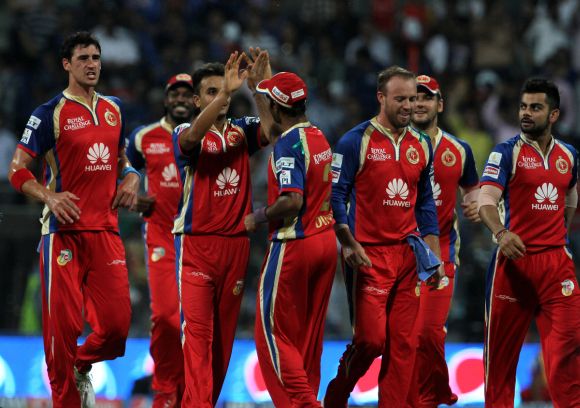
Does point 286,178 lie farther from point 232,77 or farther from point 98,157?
point 98,157

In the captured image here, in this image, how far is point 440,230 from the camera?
11578mm

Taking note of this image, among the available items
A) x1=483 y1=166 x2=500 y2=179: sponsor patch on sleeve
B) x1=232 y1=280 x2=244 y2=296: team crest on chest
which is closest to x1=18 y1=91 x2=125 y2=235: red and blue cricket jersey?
x1=232 y1=280 x2=244 y2=296: team crest on chest

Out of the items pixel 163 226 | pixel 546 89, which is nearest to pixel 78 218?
pixel 163 226

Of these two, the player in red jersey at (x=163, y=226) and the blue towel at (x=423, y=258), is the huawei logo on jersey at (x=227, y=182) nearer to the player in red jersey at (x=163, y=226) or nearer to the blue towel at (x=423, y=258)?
the blue towel at (x=423, y=258)

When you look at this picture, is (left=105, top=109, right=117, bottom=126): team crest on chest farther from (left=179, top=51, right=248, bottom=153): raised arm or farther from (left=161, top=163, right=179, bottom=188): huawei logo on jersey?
(left=161, top=163, right=179, bottom=188): huawei logo on jersey

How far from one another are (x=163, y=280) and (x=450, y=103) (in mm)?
8540

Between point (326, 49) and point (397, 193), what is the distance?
9745 mm

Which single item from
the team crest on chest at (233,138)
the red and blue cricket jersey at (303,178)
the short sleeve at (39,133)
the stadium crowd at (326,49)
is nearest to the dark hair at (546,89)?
the red and blue cricket jersey at (303,178)

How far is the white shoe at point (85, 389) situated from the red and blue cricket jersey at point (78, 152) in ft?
4.49

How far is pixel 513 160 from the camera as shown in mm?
10492

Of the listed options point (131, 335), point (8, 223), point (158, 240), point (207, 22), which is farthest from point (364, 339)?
point (207, 22)

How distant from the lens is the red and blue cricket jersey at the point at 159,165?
12.1m

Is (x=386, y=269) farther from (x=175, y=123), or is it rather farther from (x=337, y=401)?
(x=175, y=123)

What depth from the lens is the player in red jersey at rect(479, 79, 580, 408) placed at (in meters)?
10.3
